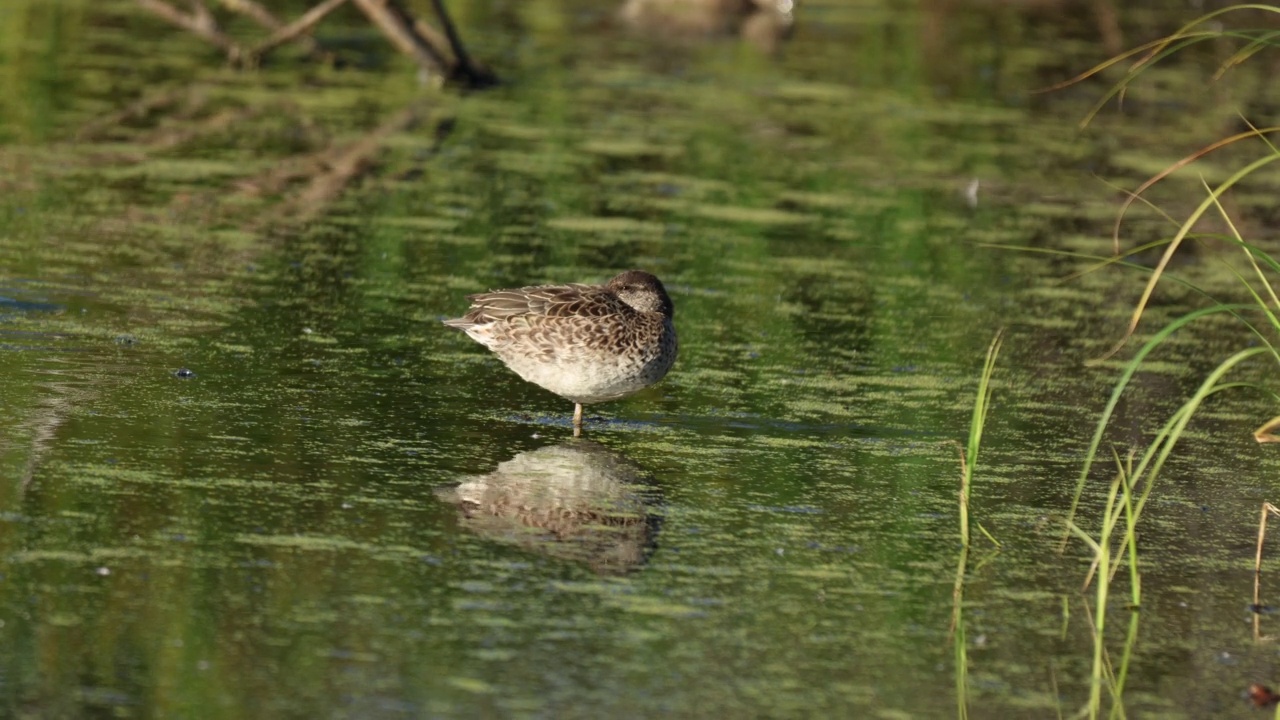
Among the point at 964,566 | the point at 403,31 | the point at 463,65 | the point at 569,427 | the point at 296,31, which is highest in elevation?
the point at 403,31

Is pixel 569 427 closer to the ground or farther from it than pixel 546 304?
closer to the ground

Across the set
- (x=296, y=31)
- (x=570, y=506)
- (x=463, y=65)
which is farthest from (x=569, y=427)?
(x=463, y=65)

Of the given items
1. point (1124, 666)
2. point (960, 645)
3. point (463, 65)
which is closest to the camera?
point (1124, 666)

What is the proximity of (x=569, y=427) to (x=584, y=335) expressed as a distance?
474 mm

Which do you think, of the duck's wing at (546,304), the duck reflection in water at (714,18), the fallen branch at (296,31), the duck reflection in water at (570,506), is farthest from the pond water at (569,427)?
the duck reflection in water at (714,18)

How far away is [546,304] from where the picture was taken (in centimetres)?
834

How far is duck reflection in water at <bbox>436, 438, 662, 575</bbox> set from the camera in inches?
253

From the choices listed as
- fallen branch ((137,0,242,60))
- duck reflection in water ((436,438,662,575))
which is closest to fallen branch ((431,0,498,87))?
fallen branch ((137,0,242,60))

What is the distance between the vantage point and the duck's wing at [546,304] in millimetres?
8258

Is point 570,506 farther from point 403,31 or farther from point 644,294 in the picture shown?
point 403,31

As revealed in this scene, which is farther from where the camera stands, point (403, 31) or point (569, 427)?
point (403, 31)

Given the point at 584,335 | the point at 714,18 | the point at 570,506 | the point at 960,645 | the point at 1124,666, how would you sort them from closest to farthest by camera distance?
the point at 1124,666
the point at 960,645
the point at 570,506
the point at 584,335
the point at 714,18

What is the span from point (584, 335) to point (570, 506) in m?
1.39

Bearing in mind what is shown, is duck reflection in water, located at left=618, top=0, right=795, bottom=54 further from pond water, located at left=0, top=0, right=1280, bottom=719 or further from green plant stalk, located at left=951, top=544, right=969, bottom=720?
green plant stalk, located at left=951, top=544, right=969, bottom=720
